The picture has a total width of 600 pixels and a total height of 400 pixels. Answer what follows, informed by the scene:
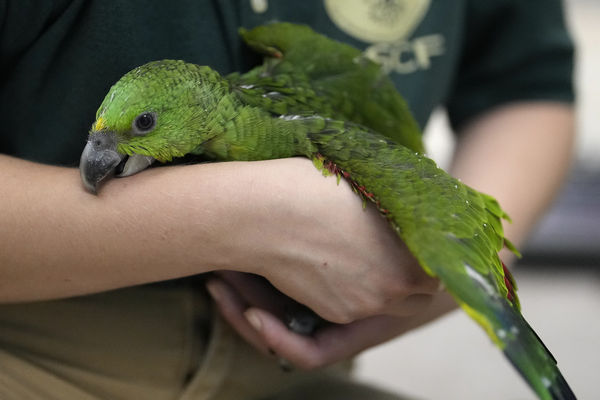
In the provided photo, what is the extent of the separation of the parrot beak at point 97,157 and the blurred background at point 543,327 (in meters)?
0.97

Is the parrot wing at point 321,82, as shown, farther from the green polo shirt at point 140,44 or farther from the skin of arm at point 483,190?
the skin of arm at point 483,190

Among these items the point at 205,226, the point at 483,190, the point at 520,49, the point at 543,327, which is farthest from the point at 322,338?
the point at 543,327

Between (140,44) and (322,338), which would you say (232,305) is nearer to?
(322,338)

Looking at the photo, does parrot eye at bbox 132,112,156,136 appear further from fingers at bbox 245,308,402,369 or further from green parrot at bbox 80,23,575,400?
fingers at bbox 245,308,402,369

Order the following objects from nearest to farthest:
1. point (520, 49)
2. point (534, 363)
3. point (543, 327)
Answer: point (534, 363) < point (520, 49) < point (543, 327)

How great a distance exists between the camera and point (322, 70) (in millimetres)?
628

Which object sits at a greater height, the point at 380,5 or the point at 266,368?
the point at 380,5

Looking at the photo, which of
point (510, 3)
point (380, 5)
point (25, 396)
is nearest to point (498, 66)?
point (510, 3)

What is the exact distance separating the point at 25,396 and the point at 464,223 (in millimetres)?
426

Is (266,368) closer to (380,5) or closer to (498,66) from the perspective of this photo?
(380,5)

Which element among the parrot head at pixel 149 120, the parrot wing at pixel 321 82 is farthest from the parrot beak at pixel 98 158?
the parrot wing at pixel 321 82

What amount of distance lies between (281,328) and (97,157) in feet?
0.79

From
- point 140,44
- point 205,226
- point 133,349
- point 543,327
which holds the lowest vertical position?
point 543,327

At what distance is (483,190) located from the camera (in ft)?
2.55
